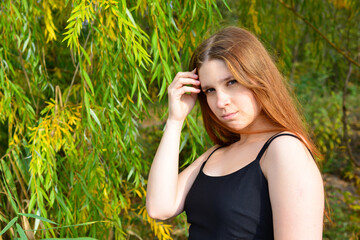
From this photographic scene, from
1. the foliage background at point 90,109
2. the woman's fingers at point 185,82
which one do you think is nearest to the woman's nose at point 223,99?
the woman's fingers at point 185,82

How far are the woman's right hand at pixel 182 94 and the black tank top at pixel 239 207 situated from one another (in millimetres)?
348

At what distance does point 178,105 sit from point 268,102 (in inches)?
14.6

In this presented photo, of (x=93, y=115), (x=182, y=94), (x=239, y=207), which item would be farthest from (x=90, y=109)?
(x=239, y=207)

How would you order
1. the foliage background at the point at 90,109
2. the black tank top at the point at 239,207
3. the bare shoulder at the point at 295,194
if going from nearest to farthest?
1. the bare shoulder at the point at 295,194
2. the black tank top at the point at 239,207
3. the foliage background at the point at 90,109

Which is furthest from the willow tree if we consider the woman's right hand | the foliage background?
the woman's right hand

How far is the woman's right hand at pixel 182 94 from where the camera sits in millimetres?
1626

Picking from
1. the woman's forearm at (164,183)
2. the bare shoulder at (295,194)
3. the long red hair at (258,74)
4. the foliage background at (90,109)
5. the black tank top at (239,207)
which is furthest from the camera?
the foliage background at (90,109)

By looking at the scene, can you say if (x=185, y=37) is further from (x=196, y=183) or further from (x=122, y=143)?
(x=196, y=183)

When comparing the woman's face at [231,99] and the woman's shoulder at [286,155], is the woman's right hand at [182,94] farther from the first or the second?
the woman's shoulder at [286,155]

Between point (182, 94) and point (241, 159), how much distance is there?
1.25 feet

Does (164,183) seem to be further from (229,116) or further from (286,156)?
(286,156)

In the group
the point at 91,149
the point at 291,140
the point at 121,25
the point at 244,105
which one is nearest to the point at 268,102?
the point at 244,105

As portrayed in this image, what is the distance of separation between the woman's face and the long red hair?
0.02 metres

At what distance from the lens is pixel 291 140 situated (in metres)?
1.31
